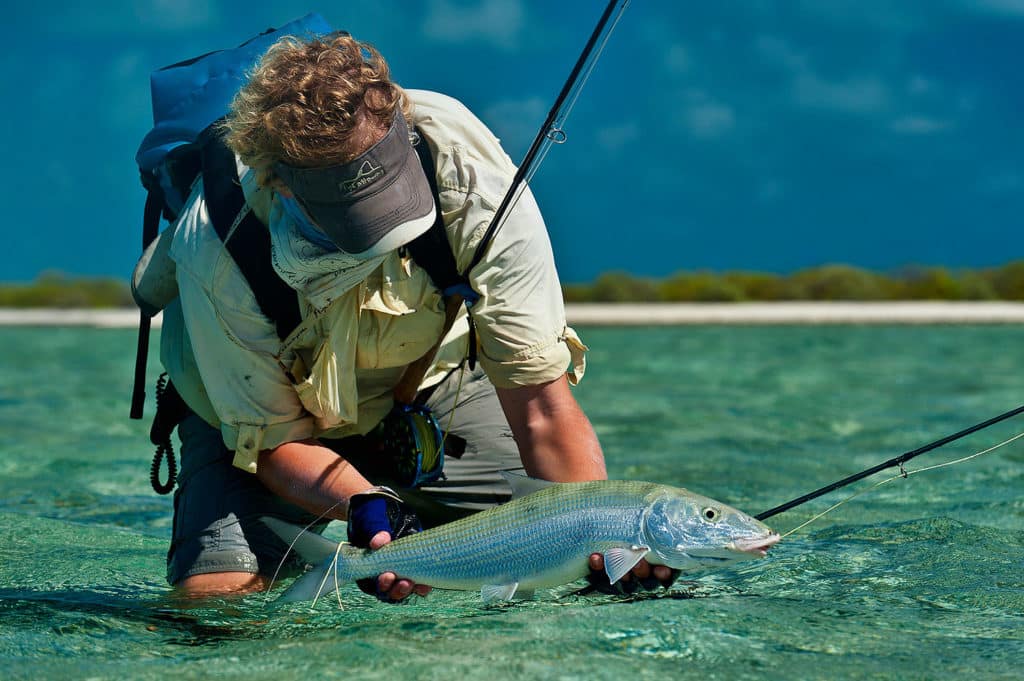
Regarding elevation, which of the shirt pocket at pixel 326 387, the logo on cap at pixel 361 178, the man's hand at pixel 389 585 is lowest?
the man's hand at pixel 389 585

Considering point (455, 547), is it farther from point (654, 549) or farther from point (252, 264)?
point (252, 264)

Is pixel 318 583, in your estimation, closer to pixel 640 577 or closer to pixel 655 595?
pixel 640 577

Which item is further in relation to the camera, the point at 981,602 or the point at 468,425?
the point at 468,425

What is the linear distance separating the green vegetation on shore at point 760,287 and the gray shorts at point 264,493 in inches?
1173

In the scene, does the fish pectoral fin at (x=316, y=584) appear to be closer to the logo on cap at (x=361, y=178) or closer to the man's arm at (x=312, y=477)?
the man's arm at (x=312, y=477)

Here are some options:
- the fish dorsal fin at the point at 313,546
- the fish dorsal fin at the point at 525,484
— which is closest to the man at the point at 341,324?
the fish dorsal fin at the point at 313,546

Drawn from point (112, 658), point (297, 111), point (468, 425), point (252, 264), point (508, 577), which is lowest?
point (112, 658)

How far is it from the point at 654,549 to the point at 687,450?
459 cm

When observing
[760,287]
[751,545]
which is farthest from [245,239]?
[760,287]

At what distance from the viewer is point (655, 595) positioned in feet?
11.1

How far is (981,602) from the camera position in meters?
3.40

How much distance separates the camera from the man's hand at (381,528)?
3.11 metres

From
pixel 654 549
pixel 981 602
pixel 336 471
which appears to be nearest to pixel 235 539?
pixel 336 471

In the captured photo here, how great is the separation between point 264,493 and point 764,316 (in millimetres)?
23210
